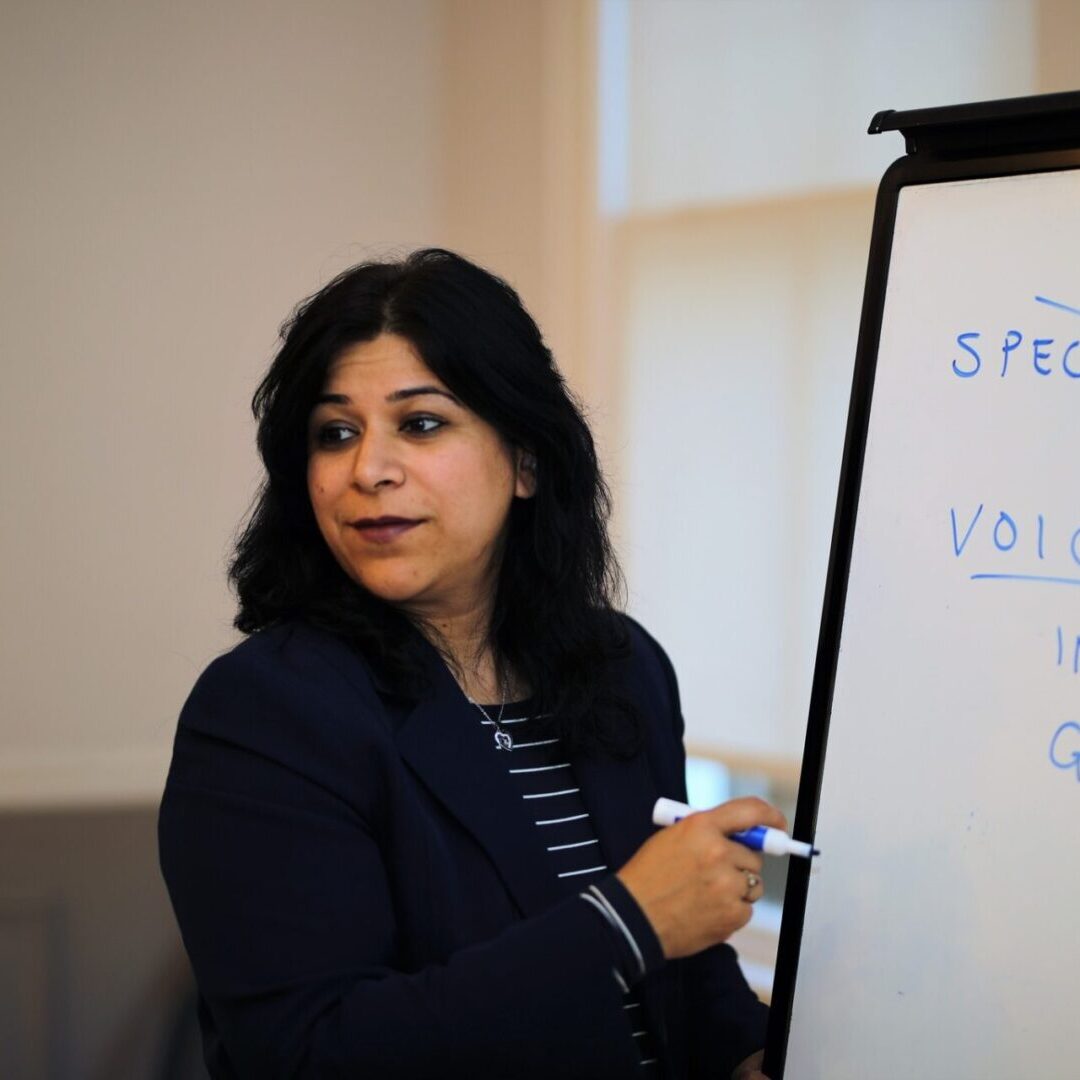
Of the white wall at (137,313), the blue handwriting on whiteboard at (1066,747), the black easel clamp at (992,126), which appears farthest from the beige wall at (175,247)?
the blue handwriting on whiteboard at (1066,747)

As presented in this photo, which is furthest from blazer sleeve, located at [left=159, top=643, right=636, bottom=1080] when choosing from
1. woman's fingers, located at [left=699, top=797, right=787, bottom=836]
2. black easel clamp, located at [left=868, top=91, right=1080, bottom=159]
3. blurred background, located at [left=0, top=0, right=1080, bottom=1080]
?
blurred background, located at [left=0, top=0, right=1080, bottom=1080]

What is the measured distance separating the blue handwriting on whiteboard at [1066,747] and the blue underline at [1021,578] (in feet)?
0.36

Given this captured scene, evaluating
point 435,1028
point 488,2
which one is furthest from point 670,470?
point 435,1028

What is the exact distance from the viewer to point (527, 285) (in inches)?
116

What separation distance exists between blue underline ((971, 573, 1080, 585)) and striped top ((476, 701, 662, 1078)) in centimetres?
46

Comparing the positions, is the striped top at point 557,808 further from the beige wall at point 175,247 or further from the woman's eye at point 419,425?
the beige wall at point 175,247

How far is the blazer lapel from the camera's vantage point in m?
1.27

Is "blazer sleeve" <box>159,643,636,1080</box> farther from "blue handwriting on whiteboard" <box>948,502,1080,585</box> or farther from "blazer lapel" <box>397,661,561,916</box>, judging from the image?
"blue handwriting on whiteboard" <box>948,502,1080,585</box>

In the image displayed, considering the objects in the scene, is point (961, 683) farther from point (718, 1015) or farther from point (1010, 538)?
point (718, 1015)

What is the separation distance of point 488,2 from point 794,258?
3.16 feet

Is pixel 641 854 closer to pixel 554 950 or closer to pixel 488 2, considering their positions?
pixel 554 950

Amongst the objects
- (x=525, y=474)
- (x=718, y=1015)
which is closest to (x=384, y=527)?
(x=525, y=474)

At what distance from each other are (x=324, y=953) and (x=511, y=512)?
572mm

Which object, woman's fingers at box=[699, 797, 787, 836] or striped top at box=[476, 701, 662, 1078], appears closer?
woman's fingers at box=[699, 797, 787, 836]
